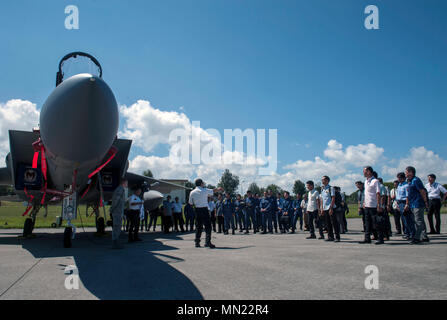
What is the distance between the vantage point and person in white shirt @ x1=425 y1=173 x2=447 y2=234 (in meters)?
8.58

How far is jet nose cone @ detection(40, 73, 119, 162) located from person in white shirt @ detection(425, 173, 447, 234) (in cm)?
903

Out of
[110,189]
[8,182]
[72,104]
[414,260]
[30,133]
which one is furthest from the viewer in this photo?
[8,182]

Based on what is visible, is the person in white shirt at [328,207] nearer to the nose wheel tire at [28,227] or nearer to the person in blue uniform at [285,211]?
the person in blue uniform at [285,211]

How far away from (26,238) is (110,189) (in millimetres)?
3310

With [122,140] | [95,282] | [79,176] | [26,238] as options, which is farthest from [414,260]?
[26,238]

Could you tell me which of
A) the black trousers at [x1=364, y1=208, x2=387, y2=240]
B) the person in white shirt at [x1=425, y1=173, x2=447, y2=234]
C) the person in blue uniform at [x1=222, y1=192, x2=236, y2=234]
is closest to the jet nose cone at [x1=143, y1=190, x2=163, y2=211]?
the person in blue uniform at [x1=222, y1=192, x2=236, y2=234]

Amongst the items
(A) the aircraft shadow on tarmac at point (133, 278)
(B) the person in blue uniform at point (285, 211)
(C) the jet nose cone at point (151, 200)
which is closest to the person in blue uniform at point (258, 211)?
(B) the person in blue uniform at point (285, 211)

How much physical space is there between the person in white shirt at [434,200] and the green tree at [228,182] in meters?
81.2

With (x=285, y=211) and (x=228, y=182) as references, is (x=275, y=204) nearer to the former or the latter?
(x=285, y=211)

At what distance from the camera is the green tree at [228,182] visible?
3572 inches

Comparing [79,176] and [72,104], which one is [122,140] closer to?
[79,176]

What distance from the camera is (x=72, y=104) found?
3.90m

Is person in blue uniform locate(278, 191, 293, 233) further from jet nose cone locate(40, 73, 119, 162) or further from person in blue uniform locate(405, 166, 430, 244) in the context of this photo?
jet nose cone locate(40, 73, 119, 162)

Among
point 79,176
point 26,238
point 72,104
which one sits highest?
point 72,104
